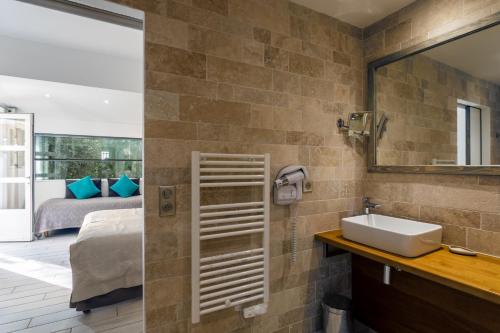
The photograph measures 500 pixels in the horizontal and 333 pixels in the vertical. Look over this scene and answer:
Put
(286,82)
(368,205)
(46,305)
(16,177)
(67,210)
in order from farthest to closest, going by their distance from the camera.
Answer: (67,210) → (16,177) → (46,305) → (368,205) → (286,82)

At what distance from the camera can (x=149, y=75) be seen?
1.30 metres

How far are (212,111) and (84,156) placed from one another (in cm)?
513

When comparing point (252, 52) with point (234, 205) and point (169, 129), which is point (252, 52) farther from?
point (234, 205)

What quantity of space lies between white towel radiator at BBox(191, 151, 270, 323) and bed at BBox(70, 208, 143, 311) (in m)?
1.32

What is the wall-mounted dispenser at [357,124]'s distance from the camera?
77.3 inches

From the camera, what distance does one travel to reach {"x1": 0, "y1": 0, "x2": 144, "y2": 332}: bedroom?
7.07ft

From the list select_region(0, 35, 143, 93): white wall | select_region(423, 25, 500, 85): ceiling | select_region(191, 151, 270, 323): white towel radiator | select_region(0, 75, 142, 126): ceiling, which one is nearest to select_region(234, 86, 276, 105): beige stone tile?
select_region(191, 151, 270, 323): white towel radiator

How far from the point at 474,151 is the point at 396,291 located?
105cm

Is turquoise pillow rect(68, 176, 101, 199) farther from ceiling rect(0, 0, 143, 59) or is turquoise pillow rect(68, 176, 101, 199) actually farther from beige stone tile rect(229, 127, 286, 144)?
beige stone tile rect(229, 127, 286, 144)

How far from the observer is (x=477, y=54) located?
1500mm

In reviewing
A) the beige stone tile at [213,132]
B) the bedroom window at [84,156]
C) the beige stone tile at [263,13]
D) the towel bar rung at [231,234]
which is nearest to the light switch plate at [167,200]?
the towel bar rung at [231,234]

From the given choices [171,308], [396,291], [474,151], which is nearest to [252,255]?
[171,308]

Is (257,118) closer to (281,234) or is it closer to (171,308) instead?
(281,234)

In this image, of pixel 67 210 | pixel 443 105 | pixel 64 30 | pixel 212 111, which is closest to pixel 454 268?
pixel 443 105
